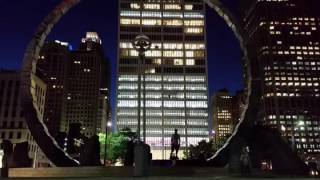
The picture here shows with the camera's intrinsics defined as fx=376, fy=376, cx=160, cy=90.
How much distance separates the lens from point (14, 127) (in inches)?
4678

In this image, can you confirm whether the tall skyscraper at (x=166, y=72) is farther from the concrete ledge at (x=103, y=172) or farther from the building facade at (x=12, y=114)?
the concrete ledge at (x=103, y=172)

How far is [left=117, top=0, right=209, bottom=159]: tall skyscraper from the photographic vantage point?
533 ft

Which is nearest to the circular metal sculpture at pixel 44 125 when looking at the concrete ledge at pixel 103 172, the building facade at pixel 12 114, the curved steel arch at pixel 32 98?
the curved steel arch at pixel 32 98

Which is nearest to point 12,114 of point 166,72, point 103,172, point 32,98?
point 166,72

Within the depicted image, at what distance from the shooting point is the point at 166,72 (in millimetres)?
168250

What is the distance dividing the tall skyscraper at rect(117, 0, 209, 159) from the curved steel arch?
122m

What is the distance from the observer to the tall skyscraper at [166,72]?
162500 millimetres

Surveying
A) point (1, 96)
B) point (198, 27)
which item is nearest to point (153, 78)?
point (198, 27)

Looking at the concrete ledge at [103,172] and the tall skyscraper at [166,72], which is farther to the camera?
the tall skyscraper at [166,72]

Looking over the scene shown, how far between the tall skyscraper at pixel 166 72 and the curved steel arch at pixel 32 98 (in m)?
122

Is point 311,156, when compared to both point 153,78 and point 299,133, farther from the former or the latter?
point 153,78

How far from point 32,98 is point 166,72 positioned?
13268cm

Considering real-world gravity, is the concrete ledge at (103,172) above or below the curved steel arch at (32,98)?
below

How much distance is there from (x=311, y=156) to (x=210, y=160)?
159 meters
